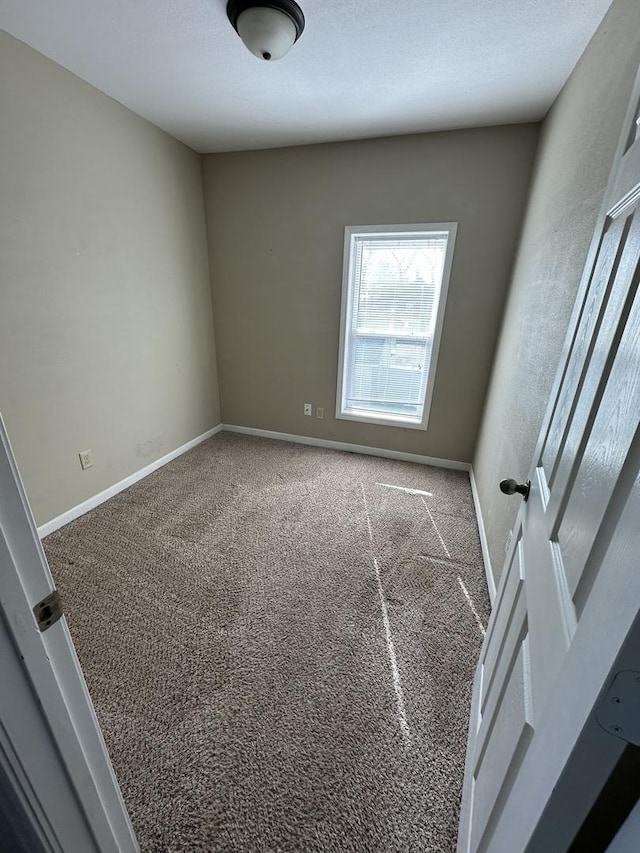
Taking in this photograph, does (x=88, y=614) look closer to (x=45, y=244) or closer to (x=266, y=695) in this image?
(x=266, y=695)

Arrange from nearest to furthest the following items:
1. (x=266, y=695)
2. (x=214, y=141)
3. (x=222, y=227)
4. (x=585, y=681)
→ 1. (x=585, y=681)
2. (x=266, y=695)
3. (x=214, y=141)
4. (x=222, y=227)

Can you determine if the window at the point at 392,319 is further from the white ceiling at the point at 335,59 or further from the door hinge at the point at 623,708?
the door hinge at the point at 623,708

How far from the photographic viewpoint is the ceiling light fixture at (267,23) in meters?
1.31

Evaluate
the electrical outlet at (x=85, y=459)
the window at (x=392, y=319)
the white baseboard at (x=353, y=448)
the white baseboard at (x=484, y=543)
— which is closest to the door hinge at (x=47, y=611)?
the white baseboard at (x=484, y=543)

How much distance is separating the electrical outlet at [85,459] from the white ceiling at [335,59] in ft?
6.90

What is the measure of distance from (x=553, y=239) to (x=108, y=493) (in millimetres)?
Result: 3052

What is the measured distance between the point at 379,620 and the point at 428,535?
0.74 meters

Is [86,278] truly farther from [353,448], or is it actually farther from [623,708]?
[623,708]

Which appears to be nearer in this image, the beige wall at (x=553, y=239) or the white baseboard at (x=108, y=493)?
the beige wall at (x=553, y=239)

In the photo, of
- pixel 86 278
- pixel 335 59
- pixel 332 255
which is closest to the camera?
pixel 335 59

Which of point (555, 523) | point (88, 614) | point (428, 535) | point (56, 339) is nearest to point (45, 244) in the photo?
point (56, 339)

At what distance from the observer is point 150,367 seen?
104 inches

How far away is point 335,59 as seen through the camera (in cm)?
164

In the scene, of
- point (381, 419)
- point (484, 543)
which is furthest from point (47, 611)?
point (381, 419)
